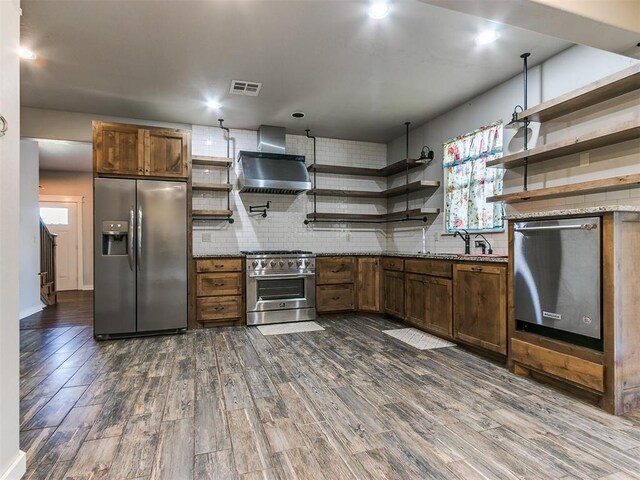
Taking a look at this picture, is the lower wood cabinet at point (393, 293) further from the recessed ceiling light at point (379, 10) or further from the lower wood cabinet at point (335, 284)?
the recessed ceiling light at point (379, 10)

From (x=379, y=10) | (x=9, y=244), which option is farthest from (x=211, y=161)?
(x=9, y=244)

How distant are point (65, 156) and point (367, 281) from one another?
6.01 metres

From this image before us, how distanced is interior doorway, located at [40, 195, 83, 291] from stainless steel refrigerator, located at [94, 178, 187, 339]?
5107mm

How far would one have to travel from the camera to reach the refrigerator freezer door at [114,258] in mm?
3826

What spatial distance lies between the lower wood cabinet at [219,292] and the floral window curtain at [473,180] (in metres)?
2.74

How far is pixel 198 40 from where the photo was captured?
2891 millimetres

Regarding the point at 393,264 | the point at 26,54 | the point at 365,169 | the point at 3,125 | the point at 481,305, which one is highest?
the point at 26,54

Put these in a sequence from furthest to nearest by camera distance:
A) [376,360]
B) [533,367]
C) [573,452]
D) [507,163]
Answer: [507,163]
[376,360]
[533,367]
[573,452]

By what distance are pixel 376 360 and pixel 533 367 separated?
118 cm

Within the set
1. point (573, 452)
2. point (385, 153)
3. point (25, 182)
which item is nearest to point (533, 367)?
point (573, 452)

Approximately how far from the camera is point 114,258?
388 centimetres

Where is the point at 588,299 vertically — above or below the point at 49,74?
below

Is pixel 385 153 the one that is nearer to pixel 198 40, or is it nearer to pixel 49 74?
pixel 198 40

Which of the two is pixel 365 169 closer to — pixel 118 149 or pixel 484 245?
pixel 484 245
